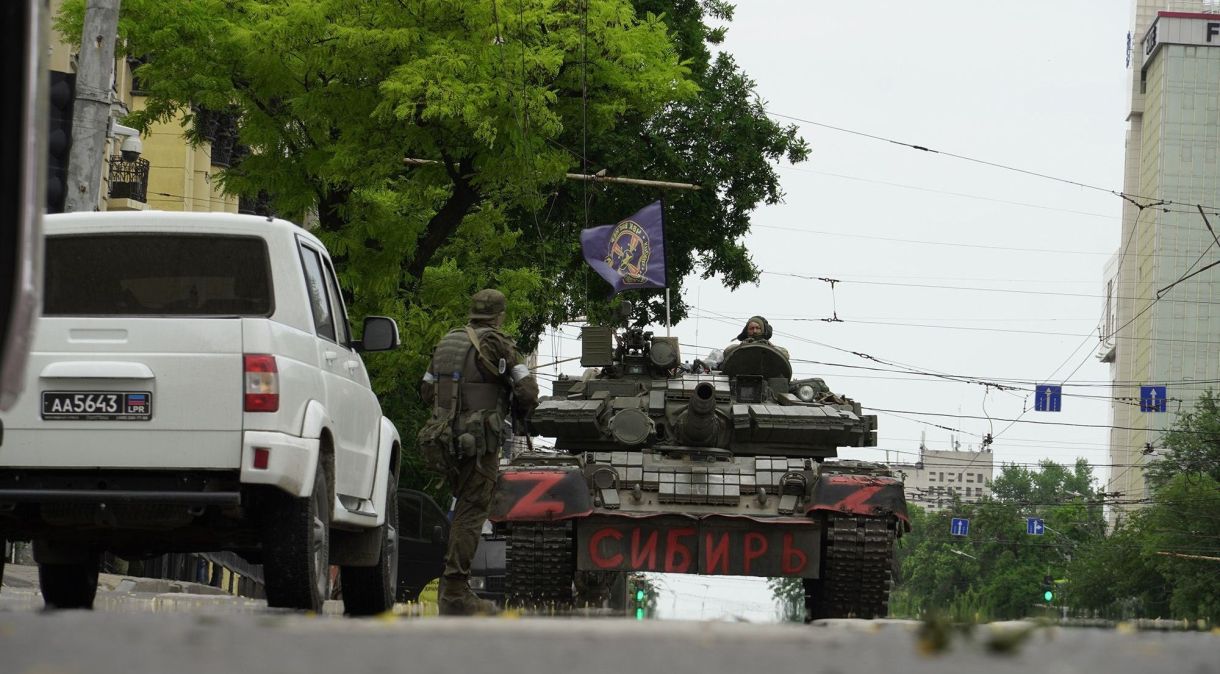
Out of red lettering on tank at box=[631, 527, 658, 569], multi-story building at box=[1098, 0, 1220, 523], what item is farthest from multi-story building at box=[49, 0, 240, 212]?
multi-story building at box=[1098, 0, 1220, 523]

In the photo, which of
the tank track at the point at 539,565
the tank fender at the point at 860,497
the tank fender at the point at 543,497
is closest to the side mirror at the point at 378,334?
the tank fender at the point at 543,497

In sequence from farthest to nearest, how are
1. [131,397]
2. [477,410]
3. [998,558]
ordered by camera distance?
1. [998,558]
2. [477,410]
3. [131,397]

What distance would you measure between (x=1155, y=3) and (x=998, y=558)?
4886cm

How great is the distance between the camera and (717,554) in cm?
1653

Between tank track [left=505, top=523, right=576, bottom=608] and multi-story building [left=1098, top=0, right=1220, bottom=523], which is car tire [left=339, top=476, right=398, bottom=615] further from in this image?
multi-story building [left=1098, top=0, right=1220, bottom=523]

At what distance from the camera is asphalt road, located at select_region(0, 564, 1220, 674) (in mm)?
4738

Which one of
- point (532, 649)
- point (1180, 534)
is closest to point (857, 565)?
point (532, 649)

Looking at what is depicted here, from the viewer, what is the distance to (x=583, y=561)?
16.5m

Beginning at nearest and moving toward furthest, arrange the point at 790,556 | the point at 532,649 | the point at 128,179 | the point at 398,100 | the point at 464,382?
the point at 532,649 → the point at 464,382 → the point at 790,556 → the point at 398,100 → the point at 128,179

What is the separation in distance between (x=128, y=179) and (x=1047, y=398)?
105 ft

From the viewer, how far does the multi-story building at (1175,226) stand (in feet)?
400

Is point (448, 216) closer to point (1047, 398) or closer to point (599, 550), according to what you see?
point (599, 550)

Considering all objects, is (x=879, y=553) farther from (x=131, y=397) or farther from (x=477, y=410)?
(x=131, y=397)

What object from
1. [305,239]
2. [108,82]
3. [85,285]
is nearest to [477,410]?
[305,239]
